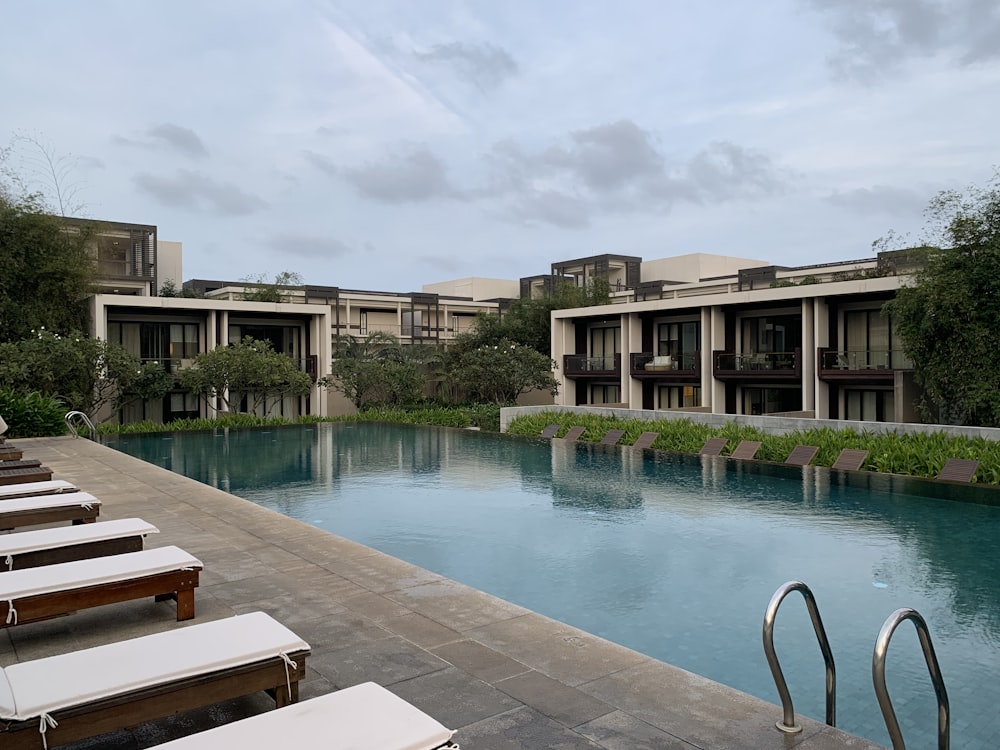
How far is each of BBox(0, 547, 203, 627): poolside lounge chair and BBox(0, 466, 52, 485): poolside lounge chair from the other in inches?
228

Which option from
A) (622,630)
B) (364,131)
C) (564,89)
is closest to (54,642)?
(622,630)

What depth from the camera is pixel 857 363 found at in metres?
25.5

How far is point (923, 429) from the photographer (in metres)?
18.6

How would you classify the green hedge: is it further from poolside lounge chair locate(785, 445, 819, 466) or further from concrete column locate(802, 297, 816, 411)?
concrete column locate(802, 297, 816, 411)

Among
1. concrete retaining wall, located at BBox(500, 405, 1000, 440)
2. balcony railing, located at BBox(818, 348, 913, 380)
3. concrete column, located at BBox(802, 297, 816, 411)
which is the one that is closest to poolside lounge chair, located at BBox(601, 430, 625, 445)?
concrete retaining wall, located at BBox(500, 405, 1000, 440)

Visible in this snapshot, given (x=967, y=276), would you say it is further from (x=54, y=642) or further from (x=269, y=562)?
(x=54, y=642)

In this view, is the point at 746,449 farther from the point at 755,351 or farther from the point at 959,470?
the point at 755,351

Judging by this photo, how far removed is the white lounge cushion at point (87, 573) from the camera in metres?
5.38

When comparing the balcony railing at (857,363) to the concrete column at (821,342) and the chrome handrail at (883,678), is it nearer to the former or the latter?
the concrete column at (821,342)

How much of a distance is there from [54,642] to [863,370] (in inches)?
957

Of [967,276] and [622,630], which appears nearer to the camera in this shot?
[622,630]

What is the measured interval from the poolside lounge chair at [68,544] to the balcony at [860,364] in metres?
22.7

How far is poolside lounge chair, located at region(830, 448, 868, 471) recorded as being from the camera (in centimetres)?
1819

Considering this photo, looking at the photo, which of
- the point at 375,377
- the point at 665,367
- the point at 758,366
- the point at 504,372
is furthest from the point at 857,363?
the point at 375,377
